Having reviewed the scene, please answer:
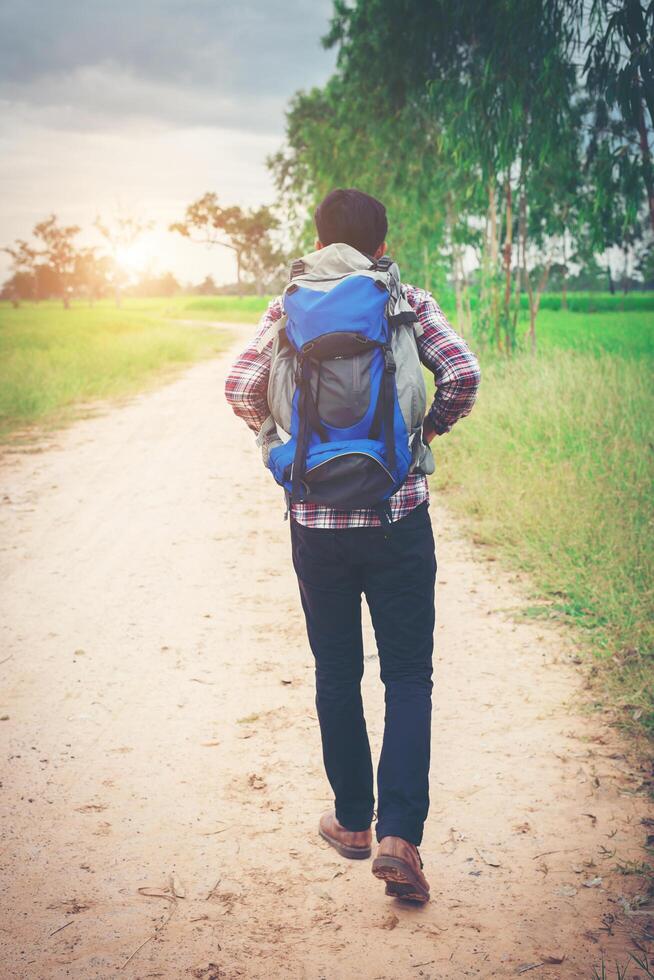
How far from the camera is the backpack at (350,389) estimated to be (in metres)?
2.00

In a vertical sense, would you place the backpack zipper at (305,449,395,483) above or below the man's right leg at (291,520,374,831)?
above

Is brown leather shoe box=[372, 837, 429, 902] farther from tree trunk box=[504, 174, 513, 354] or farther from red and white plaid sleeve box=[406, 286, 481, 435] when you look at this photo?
tree trunk box=[504, 174, 513, 354]

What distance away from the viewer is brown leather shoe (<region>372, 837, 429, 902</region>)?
2117mm

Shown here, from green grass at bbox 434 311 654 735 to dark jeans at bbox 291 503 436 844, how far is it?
1.40 meters

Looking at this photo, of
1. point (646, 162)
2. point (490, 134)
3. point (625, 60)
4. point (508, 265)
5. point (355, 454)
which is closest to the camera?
point (355, 454)

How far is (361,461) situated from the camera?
2.01 m

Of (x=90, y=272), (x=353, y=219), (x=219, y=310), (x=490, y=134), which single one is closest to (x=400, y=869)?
(x=353, y=219)

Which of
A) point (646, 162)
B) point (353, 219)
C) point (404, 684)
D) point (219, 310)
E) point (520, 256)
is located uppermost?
point (219, 310)

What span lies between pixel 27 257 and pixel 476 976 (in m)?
71.1

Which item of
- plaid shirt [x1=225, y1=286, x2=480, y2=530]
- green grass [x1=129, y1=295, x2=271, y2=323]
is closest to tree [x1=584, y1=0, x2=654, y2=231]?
plaid shirt [x1=225, y1=286, x2=480, y2=530]

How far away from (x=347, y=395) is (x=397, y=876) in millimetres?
1381

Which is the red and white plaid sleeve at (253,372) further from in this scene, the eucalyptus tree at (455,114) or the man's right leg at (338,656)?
the eucalyptus tree at (455,114)

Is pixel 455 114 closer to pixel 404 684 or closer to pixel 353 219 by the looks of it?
pixel 353 219

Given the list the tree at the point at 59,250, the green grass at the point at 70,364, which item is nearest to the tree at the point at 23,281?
the tree at the point at 59,250
